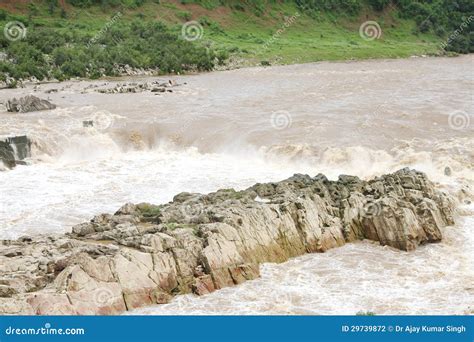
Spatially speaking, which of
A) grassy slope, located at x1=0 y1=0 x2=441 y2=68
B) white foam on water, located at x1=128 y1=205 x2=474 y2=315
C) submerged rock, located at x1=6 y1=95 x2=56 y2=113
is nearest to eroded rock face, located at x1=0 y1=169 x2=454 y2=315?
white foam on water, located at x1=128 y1=205 x2=474 y2=315

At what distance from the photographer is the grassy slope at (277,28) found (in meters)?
63.7

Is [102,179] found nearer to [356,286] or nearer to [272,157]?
[272,157]

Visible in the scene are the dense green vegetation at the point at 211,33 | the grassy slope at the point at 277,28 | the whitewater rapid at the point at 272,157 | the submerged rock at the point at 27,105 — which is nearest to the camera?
the whitewater rapid at the point at 272,157

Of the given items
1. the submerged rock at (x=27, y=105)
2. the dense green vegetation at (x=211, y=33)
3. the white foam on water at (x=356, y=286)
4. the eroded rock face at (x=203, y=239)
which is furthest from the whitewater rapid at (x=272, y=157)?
the dense green vegetation at (x=211, y=33)

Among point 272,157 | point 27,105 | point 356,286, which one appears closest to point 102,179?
point 272,157

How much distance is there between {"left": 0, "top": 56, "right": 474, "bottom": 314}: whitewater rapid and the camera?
567 inches

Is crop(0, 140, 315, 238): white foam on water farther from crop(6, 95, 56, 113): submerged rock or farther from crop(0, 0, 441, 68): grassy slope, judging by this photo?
crop(0, 0, 441, 68): grassy slope

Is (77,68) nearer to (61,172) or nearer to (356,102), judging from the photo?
(356,102)

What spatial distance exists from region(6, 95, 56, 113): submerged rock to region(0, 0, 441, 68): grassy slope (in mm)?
27342

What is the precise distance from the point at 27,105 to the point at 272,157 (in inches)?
577

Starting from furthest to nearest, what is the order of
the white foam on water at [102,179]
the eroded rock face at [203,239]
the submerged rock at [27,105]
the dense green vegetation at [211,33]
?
the dense green vegetation at [211,33], the submerged rock at [27,105], the white foam on water at [102,179], the eroded rock face at [203,239]

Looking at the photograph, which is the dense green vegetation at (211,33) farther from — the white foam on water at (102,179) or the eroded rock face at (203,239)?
the eroded rock face at (203,239)

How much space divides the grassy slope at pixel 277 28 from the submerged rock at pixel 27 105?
89.7 feet

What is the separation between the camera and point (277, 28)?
77.2 m
